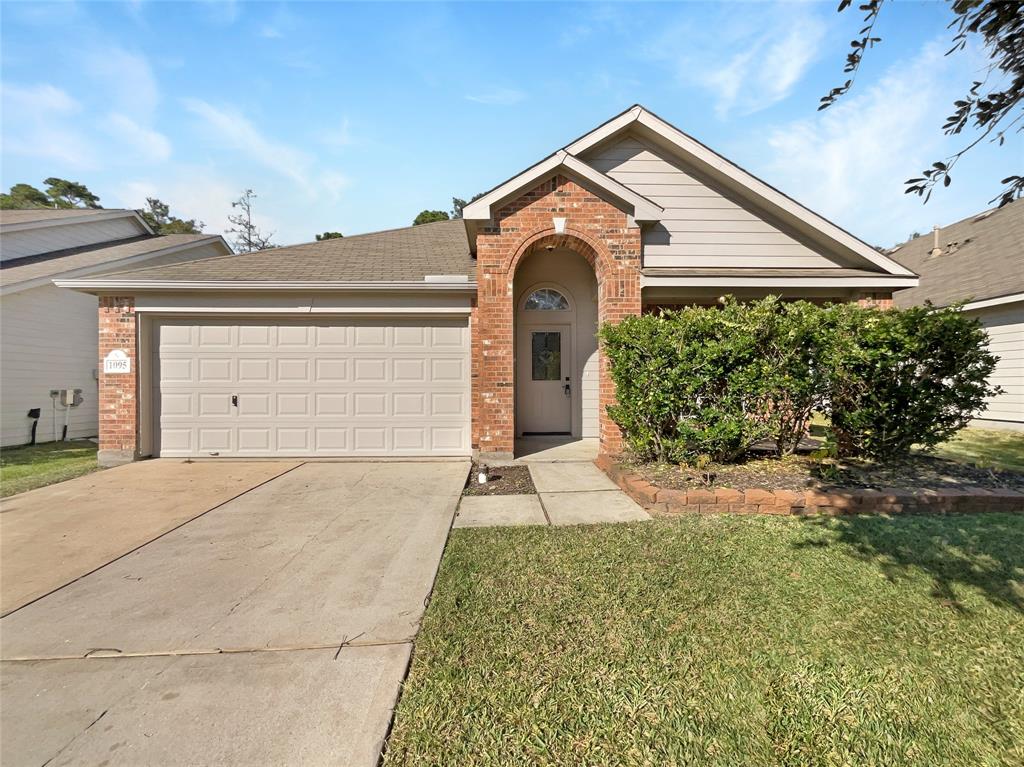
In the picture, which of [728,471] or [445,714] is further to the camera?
[728,471]

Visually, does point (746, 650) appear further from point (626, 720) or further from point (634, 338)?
point (634, 338)

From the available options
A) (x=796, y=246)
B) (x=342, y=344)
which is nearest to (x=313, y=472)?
(x=342, y=344)

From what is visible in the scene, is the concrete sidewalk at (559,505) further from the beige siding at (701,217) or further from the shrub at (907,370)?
the beige siding at (701,217)

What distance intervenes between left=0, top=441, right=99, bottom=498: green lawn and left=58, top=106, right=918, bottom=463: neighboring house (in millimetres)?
651

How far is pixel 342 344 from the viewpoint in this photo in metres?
7.90

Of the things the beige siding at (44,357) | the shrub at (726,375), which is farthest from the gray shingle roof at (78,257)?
the shrub at (726,375)

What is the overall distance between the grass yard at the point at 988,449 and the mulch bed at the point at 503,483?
562 cm

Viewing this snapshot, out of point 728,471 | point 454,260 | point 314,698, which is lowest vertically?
point 314,698

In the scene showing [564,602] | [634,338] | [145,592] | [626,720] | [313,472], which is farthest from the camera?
[313,472]

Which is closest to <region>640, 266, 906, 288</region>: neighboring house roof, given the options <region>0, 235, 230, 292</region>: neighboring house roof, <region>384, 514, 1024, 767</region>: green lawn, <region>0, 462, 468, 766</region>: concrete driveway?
<region>384, 514, 1024, 767</region>: green lawn

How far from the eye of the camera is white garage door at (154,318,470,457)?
7824 millimetres

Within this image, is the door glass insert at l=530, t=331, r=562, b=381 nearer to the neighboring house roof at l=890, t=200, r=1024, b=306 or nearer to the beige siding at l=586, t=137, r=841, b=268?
the beige siding at l=586, t=137, r=841, b=268

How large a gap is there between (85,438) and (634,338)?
44.8 feet

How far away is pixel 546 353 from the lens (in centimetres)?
919
